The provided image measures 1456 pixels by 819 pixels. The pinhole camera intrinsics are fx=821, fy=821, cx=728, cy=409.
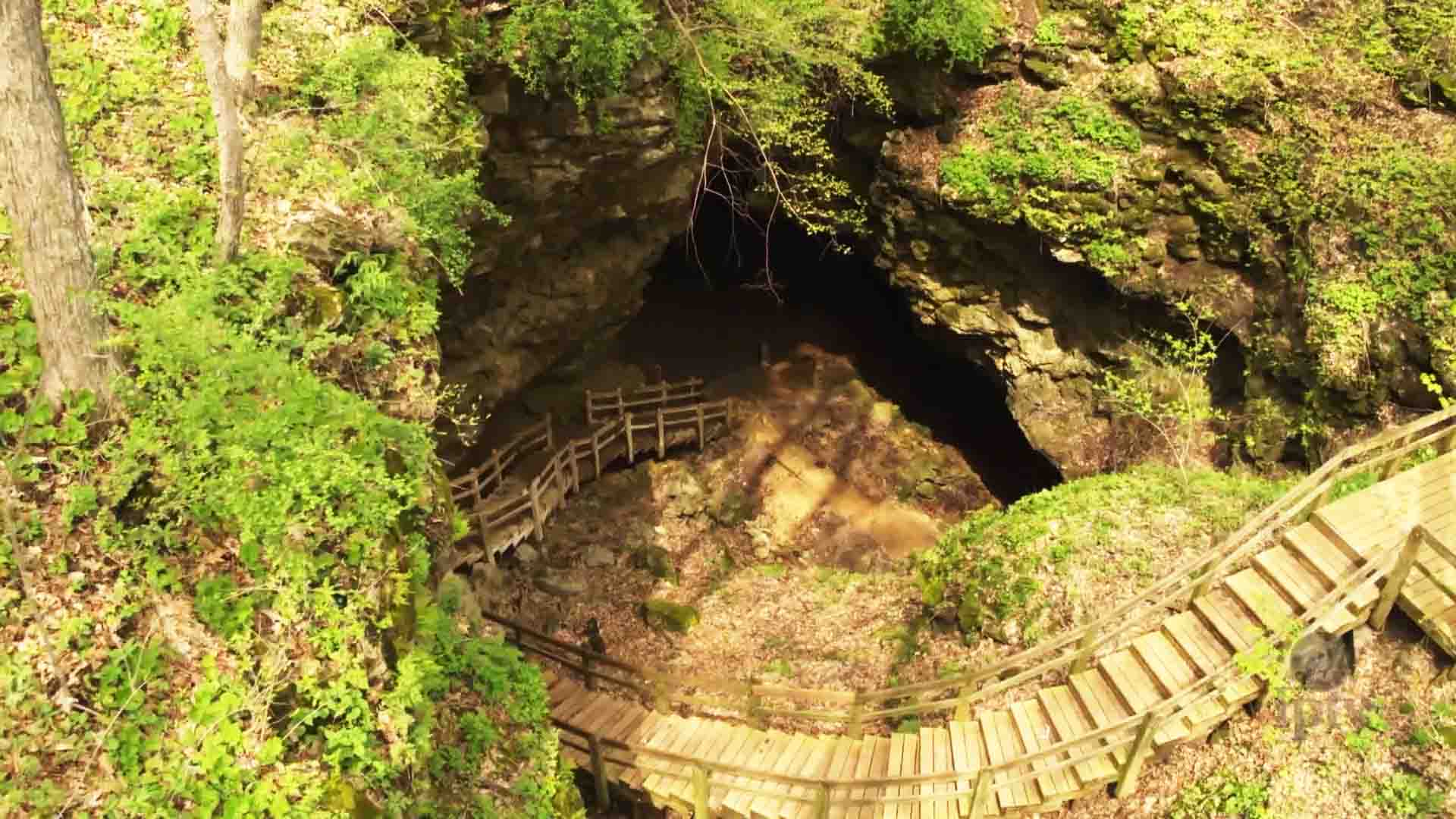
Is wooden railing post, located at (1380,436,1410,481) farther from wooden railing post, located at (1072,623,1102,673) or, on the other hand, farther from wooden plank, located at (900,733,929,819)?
wooden plank, located at (900,733,929,819)

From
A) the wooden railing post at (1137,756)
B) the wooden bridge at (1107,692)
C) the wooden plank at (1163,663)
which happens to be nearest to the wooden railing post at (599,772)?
the wooden bridge at (1107,692)

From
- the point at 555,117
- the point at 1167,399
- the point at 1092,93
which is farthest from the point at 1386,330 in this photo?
the point at 555,117

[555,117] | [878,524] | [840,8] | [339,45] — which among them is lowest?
[878,524]

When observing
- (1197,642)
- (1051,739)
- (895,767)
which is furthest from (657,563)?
(1197,642)

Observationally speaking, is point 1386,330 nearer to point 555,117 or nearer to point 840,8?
point 840,8

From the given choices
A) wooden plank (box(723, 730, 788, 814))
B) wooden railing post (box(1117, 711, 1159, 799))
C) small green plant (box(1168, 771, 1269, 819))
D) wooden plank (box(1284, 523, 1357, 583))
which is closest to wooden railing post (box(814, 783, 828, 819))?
wooden plank (box(723, 730, 788, 814))

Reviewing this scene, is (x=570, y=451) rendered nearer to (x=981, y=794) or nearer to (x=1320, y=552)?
(x=981, y=794)
